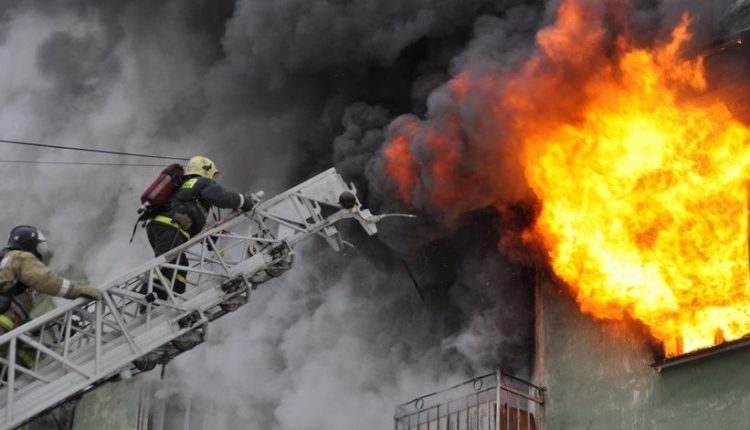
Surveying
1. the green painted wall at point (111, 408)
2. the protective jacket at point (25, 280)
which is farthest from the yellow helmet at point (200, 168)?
the green painted wall at point (111, 408)

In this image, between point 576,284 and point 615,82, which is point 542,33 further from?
Answer: point 576,284

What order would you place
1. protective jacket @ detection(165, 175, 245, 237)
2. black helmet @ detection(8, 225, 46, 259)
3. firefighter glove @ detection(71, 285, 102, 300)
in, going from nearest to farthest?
firefighter glove @ detection(71, 285, 102, 300), black helmet @ detection(8, 225, 46, 259), protective jacket @ detection(165, 175, 245, 237)

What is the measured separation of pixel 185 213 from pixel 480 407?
3.92m

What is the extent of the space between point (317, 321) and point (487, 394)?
3142 millimetres

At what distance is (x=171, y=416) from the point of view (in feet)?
57.5

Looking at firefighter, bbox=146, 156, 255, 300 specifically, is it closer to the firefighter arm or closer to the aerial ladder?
the aerial ladder

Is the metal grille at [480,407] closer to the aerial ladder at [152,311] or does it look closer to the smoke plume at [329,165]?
the smoke plume at [329,165]

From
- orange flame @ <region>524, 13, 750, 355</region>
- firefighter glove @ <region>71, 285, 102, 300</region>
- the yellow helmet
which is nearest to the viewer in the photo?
firefighter glove @ <region>71, 285, 102, 300</region>

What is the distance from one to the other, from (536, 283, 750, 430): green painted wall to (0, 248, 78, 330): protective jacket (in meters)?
5.29

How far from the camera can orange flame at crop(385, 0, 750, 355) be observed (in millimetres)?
12758

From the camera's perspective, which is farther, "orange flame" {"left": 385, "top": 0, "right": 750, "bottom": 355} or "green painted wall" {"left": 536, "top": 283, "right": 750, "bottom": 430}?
"orange flame" {"left": 385, "top": 0, "right": 750, "bottom": 355}

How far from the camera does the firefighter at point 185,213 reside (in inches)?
504

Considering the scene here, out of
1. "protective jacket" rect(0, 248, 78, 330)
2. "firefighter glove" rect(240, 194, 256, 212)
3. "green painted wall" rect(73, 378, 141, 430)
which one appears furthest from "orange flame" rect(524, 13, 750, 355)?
"green painted wall" rect(73, 378, 141, 430)

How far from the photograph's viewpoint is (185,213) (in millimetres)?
13141
